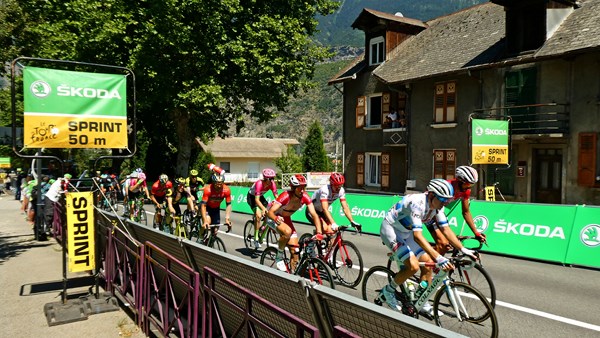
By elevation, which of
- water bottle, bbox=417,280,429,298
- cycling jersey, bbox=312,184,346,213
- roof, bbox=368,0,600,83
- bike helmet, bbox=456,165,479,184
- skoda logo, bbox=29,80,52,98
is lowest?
water bottle, bbox=417,280,429,298

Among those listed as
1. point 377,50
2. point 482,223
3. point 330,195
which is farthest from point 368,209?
point 377,50

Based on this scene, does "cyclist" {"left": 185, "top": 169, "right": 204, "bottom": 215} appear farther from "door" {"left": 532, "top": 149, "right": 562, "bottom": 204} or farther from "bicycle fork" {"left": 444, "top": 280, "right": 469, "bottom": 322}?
"door" {"left": 532, "top": 149, "right": 562, "bottom": 204}

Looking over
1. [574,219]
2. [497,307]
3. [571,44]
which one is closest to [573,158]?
[571,44]

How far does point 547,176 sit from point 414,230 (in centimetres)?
1665

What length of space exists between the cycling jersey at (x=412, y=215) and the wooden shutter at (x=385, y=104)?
68.8ft

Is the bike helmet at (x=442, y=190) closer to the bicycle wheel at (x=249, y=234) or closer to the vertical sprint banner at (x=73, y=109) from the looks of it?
the vertical sprint banner at (x=73, y=109)

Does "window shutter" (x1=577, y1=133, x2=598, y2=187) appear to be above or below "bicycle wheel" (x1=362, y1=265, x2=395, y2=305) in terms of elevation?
above

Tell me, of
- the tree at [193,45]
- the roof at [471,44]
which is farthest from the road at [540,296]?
the tree at [193,45]

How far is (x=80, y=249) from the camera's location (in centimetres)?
647

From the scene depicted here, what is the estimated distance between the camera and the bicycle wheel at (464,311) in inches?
199

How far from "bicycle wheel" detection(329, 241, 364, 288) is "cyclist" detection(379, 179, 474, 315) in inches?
71.7

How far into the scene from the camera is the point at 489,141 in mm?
16250

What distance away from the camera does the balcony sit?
25.0 m

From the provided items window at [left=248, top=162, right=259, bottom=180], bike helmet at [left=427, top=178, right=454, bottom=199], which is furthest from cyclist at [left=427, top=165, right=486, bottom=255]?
window at [left=248, top=162, right=259, bottom=180]
